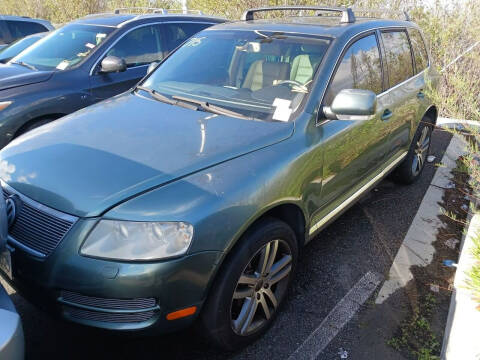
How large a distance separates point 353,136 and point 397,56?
1.38 m

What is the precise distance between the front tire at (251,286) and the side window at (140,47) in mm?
3486

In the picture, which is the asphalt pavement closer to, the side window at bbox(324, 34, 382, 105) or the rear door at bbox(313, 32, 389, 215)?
the rear door at bbox(313, 32, 389, 215)

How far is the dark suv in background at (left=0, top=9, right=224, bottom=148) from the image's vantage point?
4.08 metres

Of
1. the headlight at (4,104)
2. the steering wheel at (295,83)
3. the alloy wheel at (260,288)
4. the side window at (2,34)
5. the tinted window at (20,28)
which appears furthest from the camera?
the tinted window at (20,28)

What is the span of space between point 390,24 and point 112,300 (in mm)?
3399

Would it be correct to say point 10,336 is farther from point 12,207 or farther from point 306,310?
point 306,310

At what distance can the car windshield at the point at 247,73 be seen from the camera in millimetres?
2701

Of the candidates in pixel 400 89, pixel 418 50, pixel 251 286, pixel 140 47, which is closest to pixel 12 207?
pixel 251 286

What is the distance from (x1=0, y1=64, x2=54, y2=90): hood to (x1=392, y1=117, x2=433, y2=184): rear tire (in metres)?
3.89

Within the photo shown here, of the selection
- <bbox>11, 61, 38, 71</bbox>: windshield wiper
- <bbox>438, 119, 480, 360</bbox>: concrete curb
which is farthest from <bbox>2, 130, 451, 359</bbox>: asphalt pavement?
<bbox>11, 61, 38, 71</bbox>: windshield wiper

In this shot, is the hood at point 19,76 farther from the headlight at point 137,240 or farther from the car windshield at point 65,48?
the headlight at point 137,240

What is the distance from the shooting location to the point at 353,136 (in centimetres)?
291

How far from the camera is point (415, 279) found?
3.03 m

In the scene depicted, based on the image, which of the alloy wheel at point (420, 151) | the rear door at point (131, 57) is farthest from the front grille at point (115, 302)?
the alloy wheel at point (420, 151)
